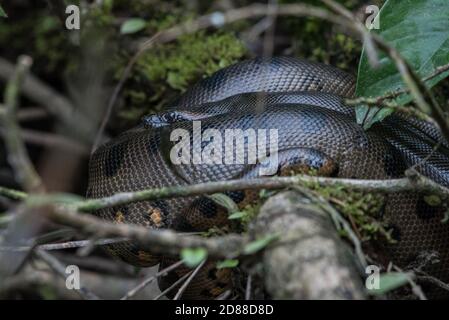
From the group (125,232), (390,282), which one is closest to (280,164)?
(390,282)

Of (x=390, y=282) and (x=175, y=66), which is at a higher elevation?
(x=175, y=66)

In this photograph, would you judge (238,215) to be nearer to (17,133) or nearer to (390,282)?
(390,282)

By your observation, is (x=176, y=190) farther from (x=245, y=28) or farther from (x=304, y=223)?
(x=245, y=28)

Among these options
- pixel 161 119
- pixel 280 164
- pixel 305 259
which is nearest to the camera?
pixel 305 259

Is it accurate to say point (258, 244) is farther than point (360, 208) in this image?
No

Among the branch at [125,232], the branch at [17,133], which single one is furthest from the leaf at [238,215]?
the branch at [17,133]

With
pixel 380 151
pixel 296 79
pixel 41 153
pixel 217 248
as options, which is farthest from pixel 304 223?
pixel 41 153

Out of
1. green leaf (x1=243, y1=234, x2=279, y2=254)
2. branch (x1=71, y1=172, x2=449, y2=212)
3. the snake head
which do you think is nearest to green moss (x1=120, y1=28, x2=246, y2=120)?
the snake head
